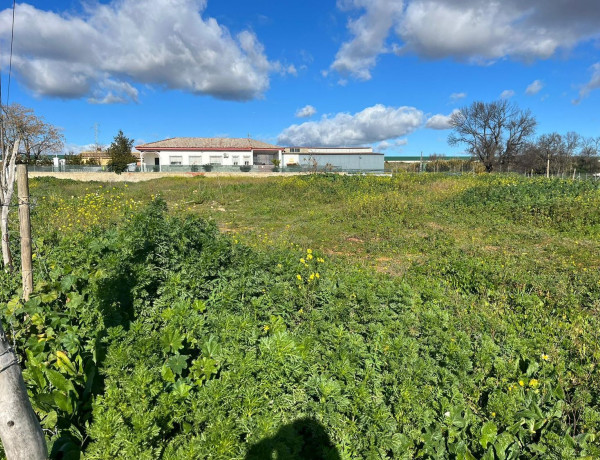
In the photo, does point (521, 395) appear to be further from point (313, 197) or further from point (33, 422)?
point (313, 197)

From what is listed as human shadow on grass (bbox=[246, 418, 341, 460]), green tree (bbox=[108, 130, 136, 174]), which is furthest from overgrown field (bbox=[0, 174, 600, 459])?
green tree (bbox=[108, 130, 136, 174])

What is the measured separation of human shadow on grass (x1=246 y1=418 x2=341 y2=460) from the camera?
1907mm

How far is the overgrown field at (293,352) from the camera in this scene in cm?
215

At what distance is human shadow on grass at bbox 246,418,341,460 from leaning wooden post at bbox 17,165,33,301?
3.30 m

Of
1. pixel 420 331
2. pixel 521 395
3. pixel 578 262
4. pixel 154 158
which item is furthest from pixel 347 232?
pixel 154 158

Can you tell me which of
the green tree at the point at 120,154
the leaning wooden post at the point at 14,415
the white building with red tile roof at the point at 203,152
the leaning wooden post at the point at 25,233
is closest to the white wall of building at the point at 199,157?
the white building with red tile roof at the point at 203,152

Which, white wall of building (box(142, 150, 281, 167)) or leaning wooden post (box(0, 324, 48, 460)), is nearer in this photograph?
leaning wooden post (box(0, 324, 48, 460))

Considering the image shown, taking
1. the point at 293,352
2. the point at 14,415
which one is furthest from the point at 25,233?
the point at 293,352

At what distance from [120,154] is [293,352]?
117 feet

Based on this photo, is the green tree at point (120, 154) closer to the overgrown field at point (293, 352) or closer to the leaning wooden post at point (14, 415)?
the overgrown field at point (293, 352)

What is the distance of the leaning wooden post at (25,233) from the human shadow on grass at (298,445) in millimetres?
3302

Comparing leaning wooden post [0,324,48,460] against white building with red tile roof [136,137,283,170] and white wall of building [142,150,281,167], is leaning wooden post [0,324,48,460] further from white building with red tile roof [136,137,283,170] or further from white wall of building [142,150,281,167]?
white wall of building [142,150,281,167]

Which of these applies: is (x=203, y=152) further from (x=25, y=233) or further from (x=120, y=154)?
(x=25, y=233)

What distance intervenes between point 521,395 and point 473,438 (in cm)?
57
